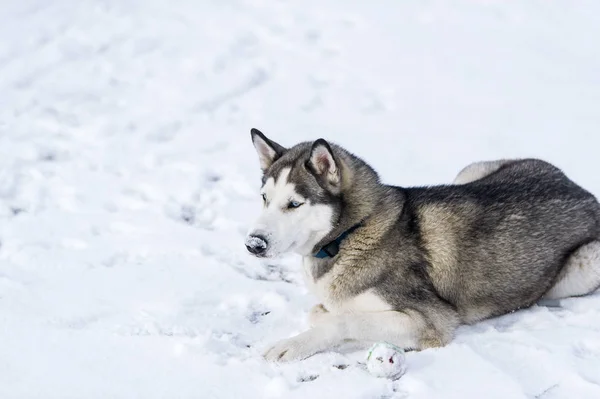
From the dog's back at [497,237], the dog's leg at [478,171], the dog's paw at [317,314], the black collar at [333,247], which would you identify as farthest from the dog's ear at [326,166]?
the dog's leg at [478,171]

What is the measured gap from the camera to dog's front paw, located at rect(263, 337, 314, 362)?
13.7ft

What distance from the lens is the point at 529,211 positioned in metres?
4.95

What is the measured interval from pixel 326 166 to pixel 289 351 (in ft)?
4.30

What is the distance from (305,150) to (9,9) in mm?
7742

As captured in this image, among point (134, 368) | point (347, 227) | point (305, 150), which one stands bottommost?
point (134, 368)

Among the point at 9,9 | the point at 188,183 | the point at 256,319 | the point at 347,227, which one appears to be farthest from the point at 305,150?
the point at 9,9

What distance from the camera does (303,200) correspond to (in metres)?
4.63

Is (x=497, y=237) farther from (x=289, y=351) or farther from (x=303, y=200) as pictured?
(x=289, y=351)

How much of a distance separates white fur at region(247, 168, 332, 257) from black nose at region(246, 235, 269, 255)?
2cm

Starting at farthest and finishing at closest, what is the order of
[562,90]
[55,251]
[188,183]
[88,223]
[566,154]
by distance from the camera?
[562,90], [566,154], [188,183], [88,223], [55,251]

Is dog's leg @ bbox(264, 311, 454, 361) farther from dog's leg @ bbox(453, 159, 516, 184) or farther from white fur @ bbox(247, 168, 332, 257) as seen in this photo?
dog's leg @ bbox(453, 159, 516, 184)

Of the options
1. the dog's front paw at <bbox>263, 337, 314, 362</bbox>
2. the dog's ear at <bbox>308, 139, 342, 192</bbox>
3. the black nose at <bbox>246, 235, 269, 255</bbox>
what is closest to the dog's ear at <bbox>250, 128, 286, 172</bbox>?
the dog's ear at <bbox>308, 139, 342, 192</bbox>

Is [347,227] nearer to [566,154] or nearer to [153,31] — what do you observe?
[566,154]

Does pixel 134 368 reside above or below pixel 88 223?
above
